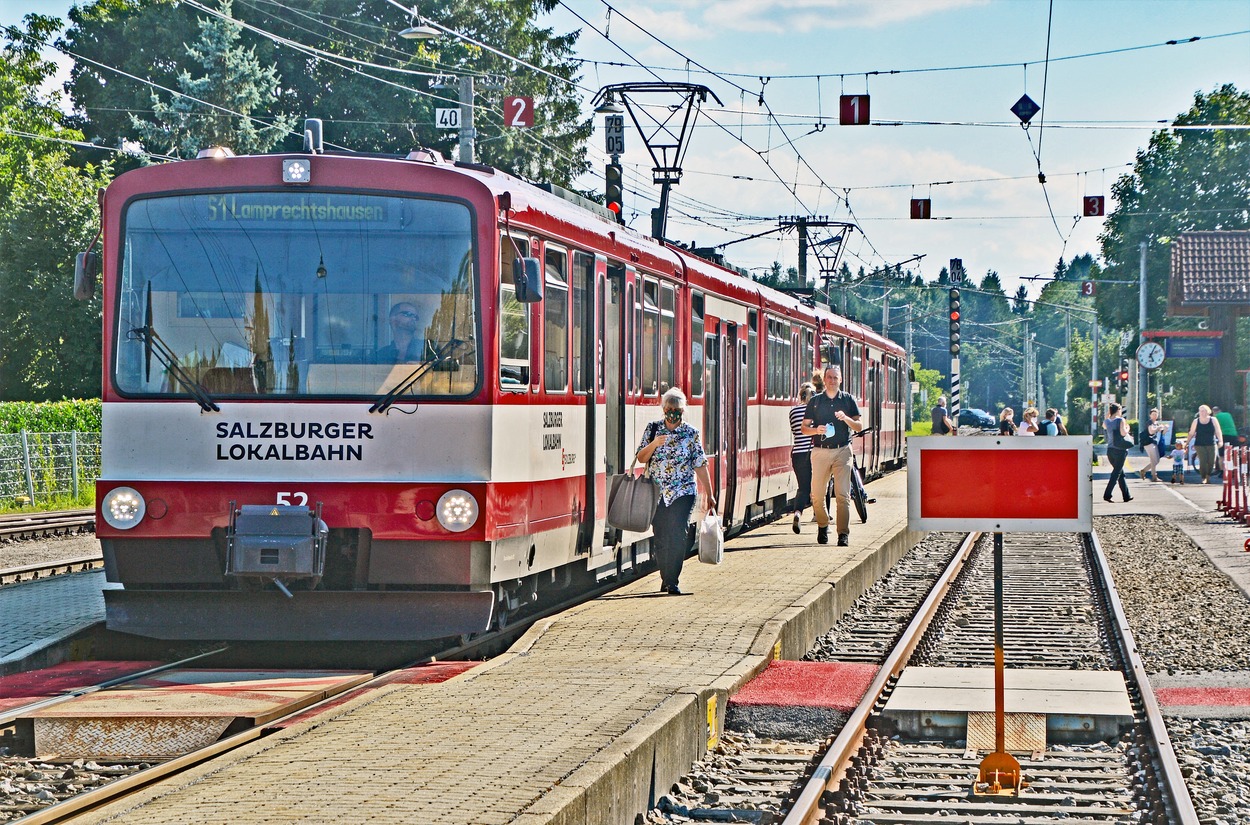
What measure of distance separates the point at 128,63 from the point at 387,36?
9.06 meters

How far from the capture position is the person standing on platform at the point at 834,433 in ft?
58.5

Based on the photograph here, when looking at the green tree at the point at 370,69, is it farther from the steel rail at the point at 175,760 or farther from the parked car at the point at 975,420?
the parked car at the point at 975,420

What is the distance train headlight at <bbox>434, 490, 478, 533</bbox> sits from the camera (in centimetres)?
1052

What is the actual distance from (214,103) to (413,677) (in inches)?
1511

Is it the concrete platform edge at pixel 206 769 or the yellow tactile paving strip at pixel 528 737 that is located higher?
the yellow tactile paving strip at pixel 528 737

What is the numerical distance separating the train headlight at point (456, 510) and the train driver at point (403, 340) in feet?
2.74

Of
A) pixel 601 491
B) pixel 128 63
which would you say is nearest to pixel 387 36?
pixel 128 63

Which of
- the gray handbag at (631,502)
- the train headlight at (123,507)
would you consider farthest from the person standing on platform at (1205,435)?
the train headlight at (123,507)

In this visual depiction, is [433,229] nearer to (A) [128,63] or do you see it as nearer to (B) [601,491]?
(B) [601,491]

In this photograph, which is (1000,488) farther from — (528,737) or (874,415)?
(874,415)

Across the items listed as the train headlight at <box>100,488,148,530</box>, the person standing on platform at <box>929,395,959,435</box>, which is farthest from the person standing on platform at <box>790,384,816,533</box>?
the person standing on platform at <box>929,395,959,435</box>

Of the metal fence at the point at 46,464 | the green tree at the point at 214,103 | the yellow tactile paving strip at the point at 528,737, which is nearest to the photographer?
the yellow tactile paving strip at the point at 528,737

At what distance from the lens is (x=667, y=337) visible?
52.3 feet

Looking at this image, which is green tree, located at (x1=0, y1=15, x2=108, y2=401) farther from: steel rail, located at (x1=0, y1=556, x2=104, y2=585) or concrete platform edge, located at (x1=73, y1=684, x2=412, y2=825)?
concrete platform edge, located at (x1=73, y1=684, x2=412, y2=825)
